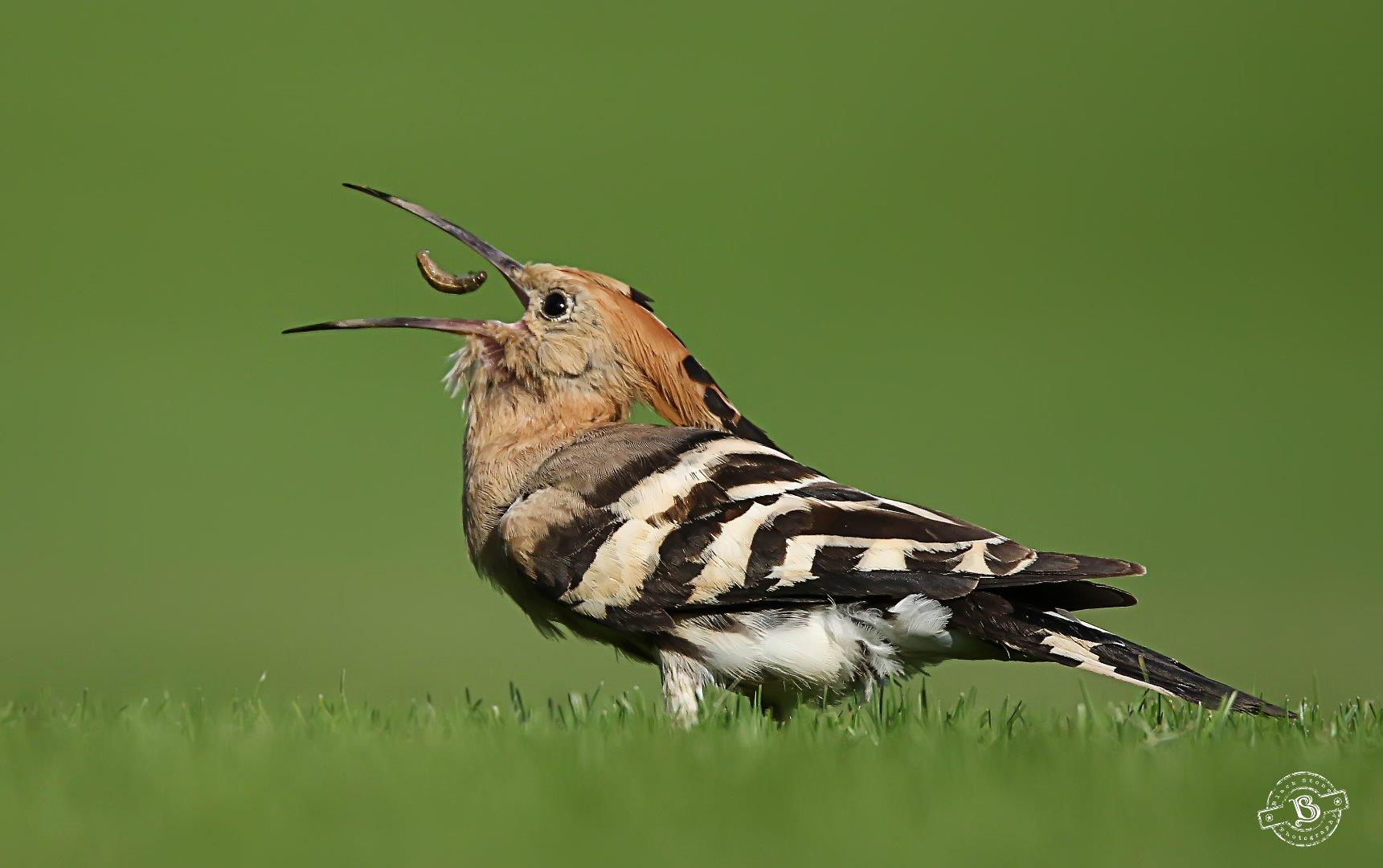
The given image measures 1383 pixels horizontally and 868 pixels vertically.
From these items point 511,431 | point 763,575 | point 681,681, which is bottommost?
point 681,681

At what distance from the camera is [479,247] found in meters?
7.47

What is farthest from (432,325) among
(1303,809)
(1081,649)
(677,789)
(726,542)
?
(1303,809)

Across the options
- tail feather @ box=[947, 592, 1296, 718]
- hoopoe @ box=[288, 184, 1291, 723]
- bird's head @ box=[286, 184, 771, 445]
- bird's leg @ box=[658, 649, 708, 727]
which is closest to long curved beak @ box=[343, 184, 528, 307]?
bird's head @ box=[286, 184, 771, 445]

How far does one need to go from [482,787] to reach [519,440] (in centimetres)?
264

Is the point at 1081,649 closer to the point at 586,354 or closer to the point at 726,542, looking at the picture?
the point at 726,542

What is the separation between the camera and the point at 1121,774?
14.7 ft

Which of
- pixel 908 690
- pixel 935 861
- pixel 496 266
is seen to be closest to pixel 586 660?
pixel 496 266

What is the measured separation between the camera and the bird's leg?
590 cm

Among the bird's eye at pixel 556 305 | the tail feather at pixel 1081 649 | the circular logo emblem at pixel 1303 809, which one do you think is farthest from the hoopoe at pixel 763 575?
the circular logo emblem at pixel 1303 809

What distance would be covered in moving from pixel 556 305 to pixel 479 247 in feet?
1.85

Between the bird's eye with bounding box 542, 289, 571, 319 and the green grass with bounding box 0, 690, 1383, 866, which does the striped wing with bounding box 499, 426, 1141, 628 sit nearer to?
the green grass with bounding box 0, 690, 1383, 866

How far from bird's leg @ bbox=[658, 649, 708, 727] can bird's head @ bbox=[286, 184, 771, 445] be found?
1352mm

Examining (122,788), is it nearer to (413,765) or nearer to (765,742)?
(413,765)

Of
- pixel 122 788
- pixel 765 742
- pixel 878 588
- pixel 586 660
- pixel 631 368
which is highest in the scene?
pixel 631 368
